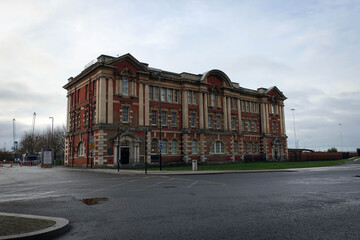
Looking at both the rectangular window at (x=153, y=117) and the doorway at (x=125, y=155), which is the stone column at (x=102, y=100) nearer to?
the doorway at (x=125, y=155)

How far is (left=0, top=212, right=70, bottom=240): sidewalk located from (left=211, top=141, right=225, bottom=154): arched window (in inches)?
1636

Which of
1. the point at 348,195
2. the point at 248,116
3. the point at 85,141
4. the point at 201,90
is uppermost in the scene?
the point at 201,90

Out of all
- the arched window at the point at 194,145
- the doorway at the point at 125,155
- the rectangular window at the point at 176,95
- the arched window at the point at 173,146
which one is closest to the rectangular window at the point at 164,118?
the arched window at the point at 173,146

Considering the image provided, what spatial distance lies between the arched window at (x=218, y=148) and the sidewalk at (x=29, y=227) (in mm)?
41550

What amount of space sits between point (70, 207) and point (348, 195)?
10558 mm

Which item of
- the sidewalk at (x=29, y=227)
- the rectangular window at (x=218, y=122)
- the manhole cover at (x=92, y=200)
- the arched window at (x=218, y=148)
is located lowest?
the manhole cover at (x=92, y=200)

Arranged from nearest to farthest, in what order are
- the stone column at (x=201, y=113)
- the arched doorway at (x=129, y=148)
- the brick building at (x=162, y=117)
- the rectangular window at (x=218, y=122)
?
the brick building at (x=162, y=117) < the arched doorway at (x=129, y=148) < the stone column at (x=201, y=113) < the rectangular window at (x=218, y=122)

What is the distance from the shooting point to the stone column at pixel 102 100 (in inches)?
1405

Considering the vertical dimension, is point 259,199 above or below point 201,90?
below

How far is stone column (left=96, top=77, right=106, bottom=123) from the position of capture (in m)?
35.7

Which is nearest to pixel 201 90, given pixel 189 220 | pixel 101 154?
pixel 101 154

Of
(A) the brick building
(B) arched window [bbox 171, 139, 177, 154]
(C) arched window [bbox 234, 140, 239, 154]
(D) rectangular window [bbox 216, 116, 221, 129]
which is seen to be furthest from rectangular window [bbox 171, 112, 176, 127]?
(C) arched window [bbox 234, 140, 239, 154]

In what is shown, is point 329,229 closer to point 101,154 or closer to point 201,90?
point 101,154

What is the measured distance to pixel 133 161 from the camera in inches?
1474
